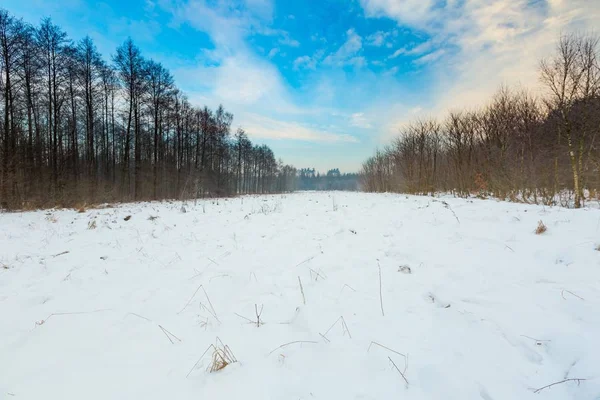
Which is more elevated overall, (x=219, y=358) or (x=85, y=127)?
(x=85, y=127)

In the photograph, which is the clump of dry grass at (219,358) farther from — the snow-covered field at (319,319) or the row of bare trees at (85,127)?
the row of bare trees at (85,127)

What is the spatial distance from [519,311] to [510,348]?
55 cm

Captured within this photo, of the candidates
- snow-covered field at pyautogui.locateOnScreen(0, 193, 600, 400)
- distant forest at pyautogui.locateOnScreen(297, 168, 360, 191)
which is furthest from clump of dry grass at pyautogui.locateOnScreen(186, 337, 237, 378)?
distant forest at pyautogui.locateOnScreen(297, 168, 360, 191)

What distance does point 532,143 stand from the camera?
13.3 meters

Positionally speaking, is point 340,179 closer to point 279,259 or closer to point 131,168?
point 131,168

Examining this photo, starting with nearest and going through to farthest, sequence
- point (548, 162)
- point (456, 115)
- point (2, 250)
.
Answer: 1. point (2, 250)
2. point (548, 162)
3. point (456, 115)

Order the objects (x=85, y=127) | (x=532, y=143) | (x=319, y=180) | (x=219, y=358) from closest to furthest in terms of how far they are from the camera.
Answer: (x=219, y=358) < (x=532, y=143) < (x=85, y=127) < (x=319, y=180)

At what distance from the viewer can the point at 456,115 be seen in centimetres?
2017

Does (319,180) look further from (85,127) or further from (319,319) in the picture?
(319,319)

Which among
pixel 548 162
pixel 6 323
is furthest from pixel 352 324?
pixel 548 162

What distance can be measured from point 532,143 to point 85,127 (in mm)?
32522

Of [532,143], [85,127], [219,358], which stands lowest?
[219,358]

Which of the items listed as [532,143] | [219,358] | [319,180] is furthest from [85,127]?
[319,180]

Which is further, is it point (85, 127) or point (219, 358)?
point (85, 127)
